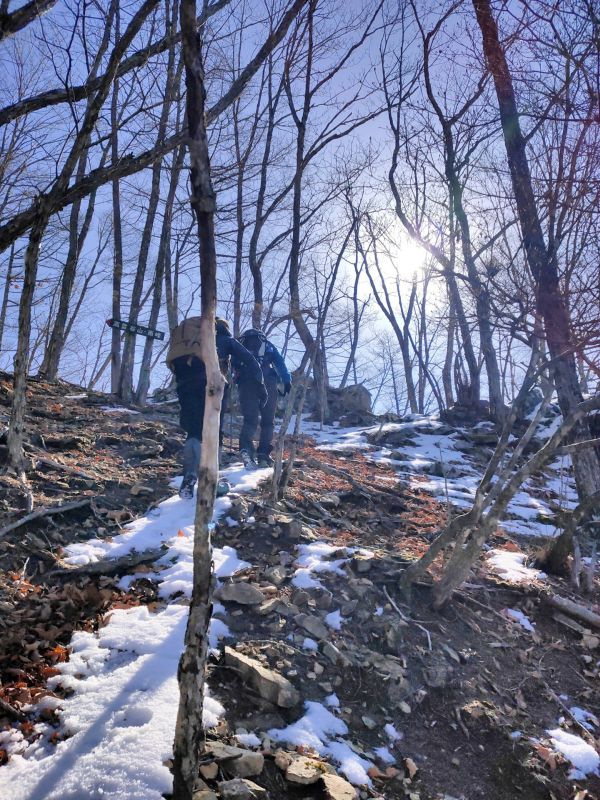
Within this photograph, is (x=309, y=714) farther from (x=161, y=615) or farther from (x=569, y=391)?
(x=569, y=391)

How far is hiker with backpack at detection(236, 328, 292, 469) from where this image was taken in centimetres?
688

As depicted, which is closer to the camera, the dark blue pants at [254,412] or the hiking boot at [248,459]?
the dark blue pants at [254,412]

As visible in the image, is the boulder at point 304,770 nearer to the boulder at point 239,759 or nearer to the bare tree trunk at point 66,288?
the boulder at point 239,759

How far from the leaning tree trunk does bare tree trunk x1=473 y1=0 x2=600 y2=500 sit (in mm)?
2542

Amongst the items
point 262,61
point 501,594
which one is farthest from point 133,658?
point 262,61

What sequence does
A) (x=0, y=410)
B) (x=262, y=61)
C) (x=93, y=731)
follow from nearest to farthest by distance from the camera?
(x=93, y=731)
(x=262, y=61)
(x=0, y=410)

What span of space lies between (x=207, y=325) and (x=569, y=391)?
5.05 meters

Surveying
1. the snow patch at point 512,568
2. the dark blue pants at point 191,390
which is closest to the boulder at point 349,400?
the dark blue pants at point 191,390

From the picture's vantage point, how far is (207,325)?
2.04 metres

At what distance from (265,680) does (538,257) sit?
447 cm

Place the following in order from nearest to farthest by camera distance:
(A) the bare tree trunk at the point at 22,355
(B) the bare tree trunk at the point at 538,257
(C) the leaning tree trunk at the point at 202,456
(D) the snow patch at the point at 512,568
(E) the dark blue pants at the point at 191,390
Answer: (C) the leaning tree trunk at the point at 202,456 → (B) the bare tree trunk at the point at 538,257 → (D) the snow patch at the point at 512,568 → (A) the bare tree trunk at the point at 22,355 → (E) the dark blue pants at the point at 191,390

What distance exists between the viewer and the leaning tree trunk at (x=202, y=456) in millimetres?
1937

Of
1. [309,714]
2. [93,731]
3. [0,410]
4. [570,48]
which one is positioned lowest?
[309,714]

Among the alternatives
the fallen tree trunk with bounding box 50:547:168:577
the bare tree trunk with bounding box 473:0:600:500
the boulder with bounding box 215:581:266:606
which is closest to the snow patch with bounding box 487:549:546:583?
the bare tree trunk with bounding box 473:0:600:500
